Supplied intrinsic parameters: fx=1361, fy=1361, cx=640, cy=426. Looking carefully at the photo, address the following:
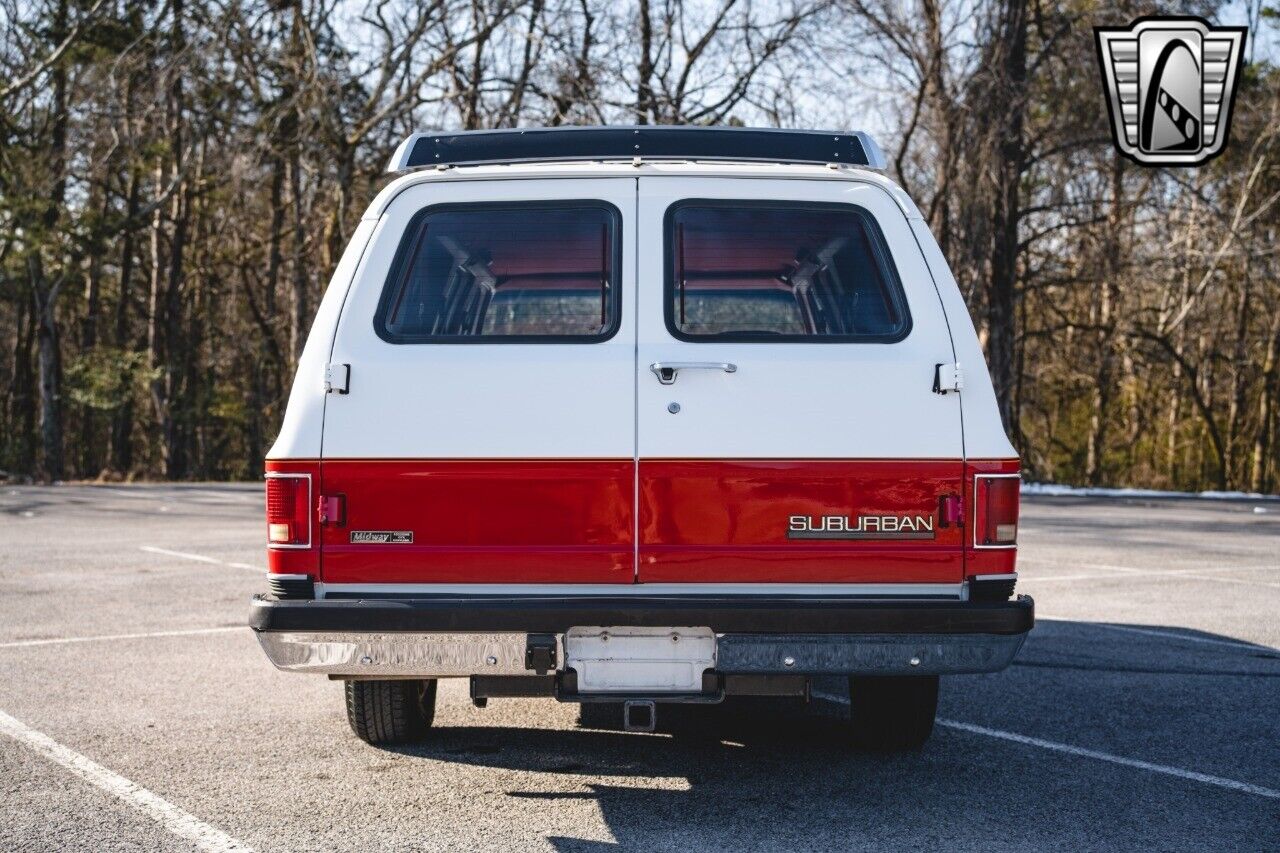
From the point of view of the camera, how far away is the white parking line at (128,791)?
13.6 feet

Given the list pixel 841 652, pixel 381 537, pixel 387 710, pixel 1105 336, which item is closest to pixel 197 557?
pixel 387 710

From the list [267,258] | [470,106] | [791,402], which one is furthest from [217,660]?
[267,258]

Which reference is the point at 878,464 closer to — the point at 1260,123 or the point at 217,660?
the point at 217,660

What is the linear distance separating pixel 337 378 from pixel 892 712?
2.46 meters

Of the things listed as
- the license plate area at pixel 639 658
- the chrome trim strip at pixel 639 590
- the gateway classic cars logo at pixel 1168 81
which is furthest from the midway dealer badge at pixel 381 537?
the gateway classic cars logo at pixel 1168 81

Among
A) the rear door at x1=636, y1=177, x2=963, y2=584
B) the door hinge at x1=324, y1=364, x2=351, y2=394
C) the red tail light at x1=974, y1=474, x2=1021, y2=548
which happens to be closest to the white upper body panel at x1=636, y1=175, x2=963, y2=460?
the rear door at x1=636, y1=177, x2=963, y2=584

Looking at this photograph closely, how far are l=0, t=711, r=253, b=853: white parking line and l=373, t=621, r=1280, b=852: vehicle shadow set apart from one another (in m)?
1.02

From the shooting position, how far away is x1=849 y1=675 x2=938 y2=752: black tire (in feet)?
16.8

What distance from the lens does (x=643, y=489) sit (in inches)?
166

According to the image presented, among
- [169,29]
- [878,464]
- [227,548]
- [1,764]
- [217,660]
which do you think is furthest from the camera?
[169,29]

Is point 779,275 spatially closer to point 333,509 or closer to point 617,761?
point 333,509

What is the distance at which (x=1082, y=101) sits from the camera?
24.9m

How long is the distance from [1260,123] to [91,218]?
81.6 ft

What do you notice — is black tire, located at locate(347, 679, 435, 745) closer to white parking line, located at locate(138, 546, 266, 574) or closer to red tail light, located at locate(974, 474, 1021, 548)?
red tail light, located at locate(974, 474, 1021, 548)
